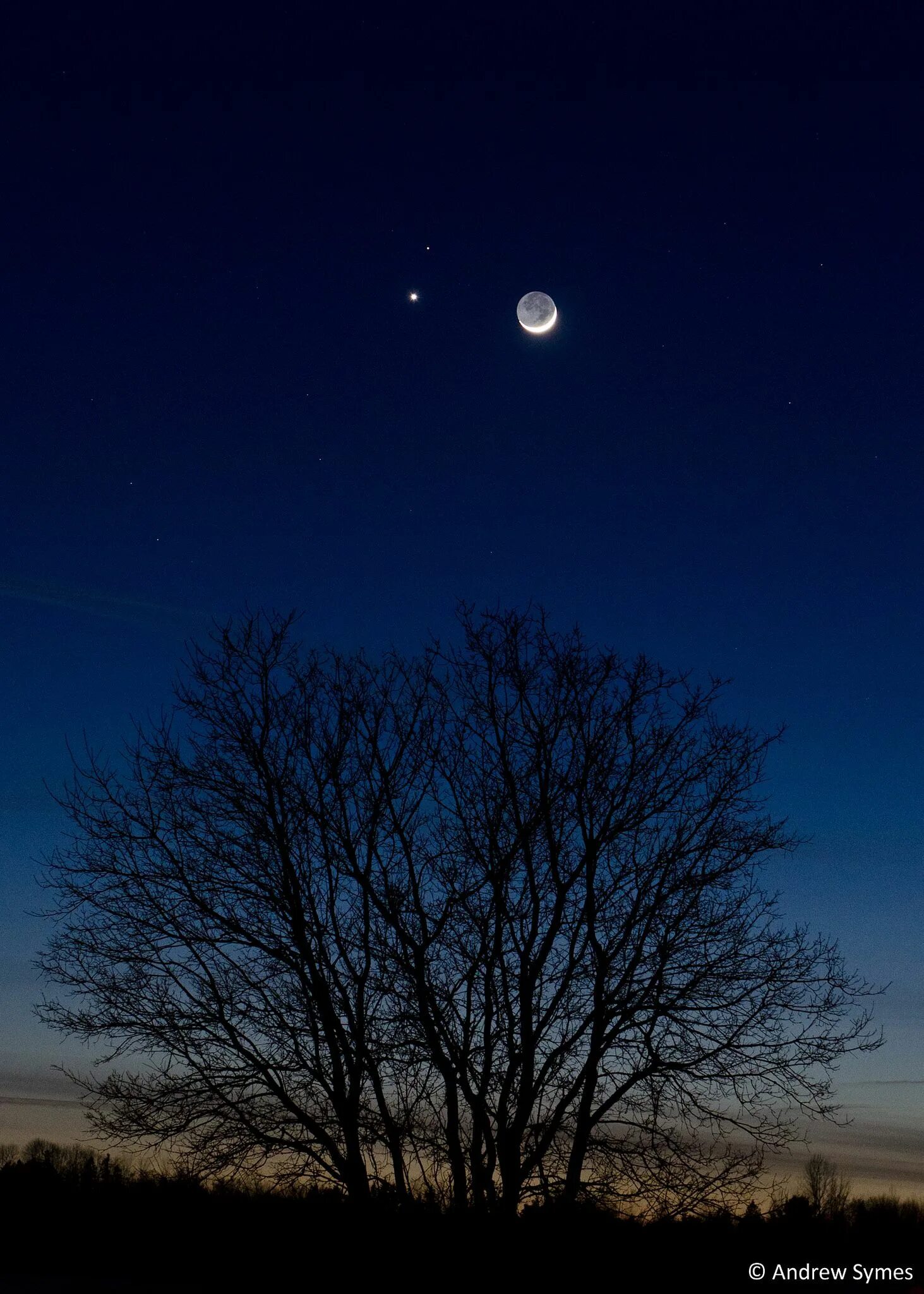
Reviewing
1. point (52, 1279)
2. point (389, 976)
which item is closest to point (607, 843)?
point (389, 976)

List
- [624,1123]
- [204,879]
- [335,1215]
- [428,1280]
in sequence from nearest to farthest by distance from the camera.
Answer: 1. [428,1280]
2. [335,1215]
3. [624,1123]
4. [204,879]

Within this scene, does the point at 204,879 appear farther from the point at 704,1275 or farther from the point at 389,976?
the point at 704,1275

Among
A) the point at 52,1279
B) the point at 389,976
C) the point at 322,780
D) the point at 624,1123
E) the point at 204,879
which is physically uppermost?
the point at 322,780

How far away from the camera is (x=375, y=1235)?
12.1 metres

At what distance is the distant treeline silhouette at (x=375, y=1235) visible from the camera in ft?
37.7

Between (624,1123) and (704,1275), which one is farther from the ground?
(624,1123)

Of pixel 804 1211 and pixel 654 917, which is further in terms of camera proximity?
pixel 654 917

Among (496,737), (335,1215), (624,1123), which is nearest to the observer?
(335,1215)

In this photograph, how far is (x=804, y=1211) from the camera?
13422 mm

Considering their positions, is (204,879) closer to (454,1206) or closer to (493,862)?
(493,862)

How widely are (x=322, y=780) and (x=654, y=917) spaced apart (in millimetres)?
4952

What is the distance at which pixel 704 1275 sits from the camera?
11.5 metres

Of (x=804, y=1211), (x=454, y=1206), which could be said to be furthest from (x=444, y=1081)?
(x=804, y=1211)

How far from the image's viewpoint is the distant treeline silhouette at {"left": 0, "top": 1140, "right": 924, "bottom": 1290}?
11.5 metres
